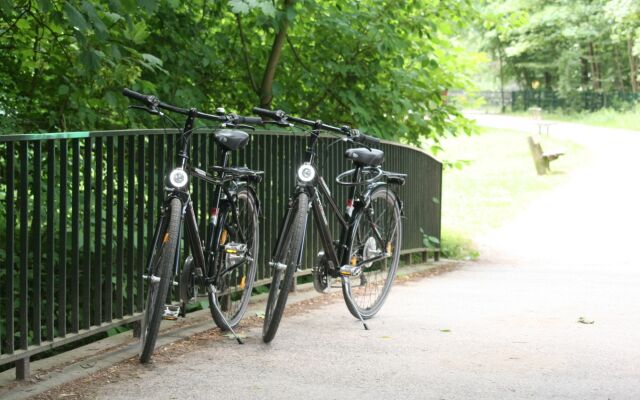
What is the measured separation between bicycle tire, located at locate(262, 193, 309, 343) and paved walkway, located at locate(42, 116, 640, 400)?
0.41 ft

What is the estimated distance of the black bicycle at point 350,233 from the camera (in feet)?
17.7

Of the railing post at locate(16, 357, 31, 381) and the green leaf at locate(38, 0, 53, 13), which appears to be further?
the green leaf at locate(38, 0, 53, 13)

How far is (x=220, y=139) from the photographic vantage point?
534cm

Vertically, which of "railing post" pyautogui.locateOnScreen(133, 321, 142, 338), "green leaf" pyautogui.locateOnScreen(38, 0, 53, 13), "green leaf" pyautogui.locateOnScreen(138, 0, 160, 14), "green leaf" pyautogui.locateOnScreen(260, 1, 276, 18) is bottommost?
"railing post" pyautogui.locateOnScreen(133, 321, 142, 338)

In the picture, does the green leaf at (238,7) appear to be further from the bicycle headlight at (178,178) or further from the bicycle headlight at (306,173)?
the bicycle headlight at (178,178)

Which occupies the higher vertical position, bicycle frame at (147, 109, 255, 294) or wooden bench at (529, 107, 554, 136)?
wooden bench at (529, 107, 554, 136)

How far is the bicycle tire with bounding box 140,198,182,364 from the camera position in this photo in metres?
4.68

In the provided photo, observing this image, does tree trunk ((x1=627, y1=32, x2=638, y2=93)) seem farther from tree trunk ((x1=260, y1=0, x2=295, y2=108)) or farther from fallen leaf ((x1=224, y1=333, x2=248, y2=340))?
fallen leaf ((x1=224, y1=333, x2=248, y2=340))

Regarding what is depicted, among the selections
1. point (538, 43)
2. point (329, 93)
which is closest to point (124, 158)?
point (329, 93)

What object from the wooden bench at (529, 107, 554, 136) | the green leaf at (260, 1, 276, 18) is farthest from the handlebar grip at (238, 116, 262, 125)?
the wooden bench at (529, 107, 554, 136)

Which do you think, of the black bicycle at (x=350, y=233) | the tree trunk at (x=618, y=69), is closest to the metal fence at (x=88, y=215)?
the black bicycle at (x=350, y=233)

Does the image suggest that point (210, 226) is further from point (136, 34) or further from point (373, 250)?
point (136, 34)

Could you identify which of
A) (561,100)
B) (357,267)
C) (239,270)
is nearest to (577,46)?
(561,100)

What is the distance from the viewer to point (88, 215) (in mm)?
4828
